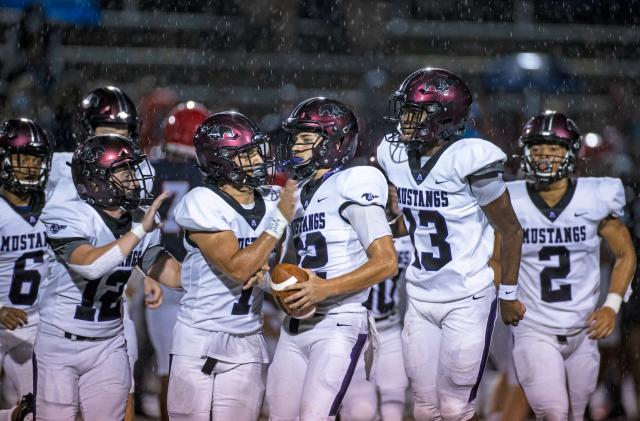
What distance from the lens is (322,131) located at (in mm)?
4328

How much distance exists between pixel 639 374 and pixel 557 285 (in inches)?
67.3

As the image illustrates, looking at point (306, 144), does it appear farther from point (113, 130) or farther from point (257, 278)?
point (113, 130)

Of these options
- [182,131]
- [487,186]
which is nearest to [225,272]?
[487,186]

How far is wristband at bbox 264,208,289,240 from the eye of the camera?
4.08 meters

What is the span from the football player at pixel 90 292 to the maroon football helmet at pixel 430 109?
45.0 inches

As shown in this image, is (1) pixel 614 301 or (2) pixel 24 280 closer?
(1) pixel 614 301

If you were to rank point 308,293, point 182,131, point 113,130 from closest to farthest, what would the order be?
1. point 308,293
2. point 113,130
3. point 182,131

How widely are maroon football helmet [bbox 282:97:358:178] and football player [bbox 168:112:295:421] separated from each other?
5.4 inches

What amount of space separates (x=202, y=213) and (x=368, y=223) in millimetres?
698

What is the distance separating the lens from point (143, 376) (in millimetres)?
6930

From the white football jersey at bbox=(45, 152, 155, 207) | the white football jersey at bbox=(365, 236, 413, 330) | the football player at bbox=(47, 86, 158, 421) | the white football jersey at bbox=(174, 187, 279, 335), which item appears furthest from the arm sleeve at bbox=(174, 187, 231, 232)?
the white football jersey at bbox=(365, 236, 413, 330)

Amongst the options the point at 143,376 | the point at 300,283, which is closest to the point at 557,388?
the point at 300,283

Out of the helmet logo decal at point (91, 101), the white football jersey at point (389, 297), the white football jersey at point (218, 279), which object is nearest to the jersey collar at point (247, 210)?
the white football jersey at point (218, 279)

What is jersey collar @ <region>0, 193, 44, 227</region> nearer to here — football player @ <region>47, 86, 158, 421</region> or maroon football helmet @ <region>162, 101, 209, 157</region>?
football player @ <region>47, 86, 158, 421</region>
